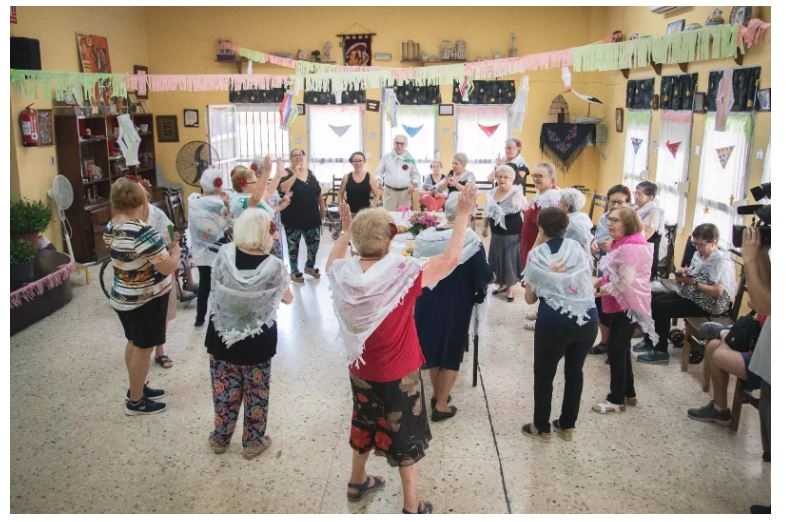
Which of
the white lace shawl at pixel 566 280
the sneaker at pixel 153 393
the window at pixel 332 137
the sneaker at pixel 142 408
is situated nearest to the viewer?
the white lace shawl at pixel 566 280

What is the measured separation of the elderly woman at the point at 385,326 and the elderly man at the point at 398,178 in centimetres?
469

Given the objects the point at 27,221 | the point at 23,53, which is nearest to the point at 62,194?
the point at 27,221

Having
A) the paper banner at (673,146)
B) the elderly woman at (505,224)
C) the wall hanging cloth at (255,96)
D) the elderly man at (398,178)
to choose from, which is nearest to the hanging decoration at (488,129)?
the elderly man at (398,178)

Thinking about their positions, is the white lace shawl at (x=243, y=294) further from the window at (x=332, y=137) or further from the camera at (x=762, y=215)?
the window at (x=332, y=137)

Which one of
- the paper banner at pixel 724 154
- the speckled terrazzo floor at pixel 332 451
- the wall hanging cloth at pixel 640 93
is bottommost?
the speckled terrazzo floor at pixel 332 451

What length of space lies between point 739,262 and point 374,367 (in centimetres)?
373

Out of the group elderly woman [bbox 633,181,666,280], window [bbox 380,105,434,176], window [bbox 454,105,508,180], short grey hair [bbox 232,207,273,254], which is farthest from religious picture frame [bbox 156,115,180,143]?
short grey hair [bbox 232,207,273,254]

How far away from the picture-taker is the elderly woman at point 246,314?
2.84 m

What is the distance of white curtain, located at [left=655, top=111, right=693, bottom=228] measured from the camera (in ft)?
21.1

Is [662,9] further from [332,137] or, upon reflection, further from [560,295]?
[332,137]

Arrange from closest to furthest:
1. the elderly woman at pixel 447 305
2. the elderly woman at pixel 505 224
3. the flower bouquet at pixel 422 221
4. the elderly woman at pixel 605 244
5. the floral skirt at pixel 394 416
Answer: the floral skirt at pixel 394 416 < the elderly woman at pixel 447 305 < the flower bouquet at pixel 422 221 < the elderly woman at pixel 605 244 < the elderly woman at pixel 505 224

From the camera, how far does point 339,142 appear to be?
32.8 ft

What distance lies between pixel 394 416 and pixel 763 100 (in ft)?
13.6

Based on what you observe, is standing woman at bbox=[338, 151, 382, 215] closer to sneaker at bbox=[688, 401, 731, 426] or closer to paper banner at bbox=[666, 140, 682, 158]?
paper banner at bbox=[666, 140, 682, 158]
